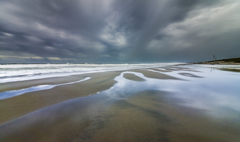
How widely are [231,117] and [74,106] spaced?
523 cm

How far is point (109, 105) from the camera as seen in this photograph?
12.3 feet

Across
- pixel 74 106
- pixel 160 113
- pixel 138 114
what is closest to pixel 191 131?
pixel 160 113

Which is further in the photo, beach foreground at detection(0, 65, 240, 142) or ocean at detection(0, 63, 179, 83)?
ocean at detection(0, 63, 179, 83)

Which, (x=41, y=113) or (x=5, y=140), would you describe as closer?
(x=5, y=140)

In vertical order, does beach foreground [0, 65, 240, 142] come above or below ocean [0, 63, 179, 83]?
below

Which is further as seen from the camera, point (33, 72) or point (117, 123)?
point (33, 72)

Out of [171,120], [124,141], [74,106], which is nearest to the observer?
[124,141]

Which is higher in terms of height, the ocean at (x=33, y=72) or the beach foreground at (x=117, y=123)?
the ocean at (x=33, y=72)

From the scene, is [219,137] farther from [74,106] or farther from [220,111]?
[74,106]

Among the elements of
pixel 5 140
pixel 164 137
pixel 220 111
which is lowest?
pixel 220 111

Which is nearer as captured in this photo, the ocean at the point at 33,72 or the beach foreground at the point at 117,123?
the beach foreground at the point at 117,123

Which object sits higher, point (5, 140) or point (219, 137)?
point (5, 140)

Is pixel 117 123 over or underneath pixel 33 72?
underneath

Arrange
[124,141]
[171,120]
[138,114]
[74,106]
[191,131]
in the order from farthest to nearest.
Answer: [74,106]
[138,114]
[171,120]
[191,131]
[124,141]
